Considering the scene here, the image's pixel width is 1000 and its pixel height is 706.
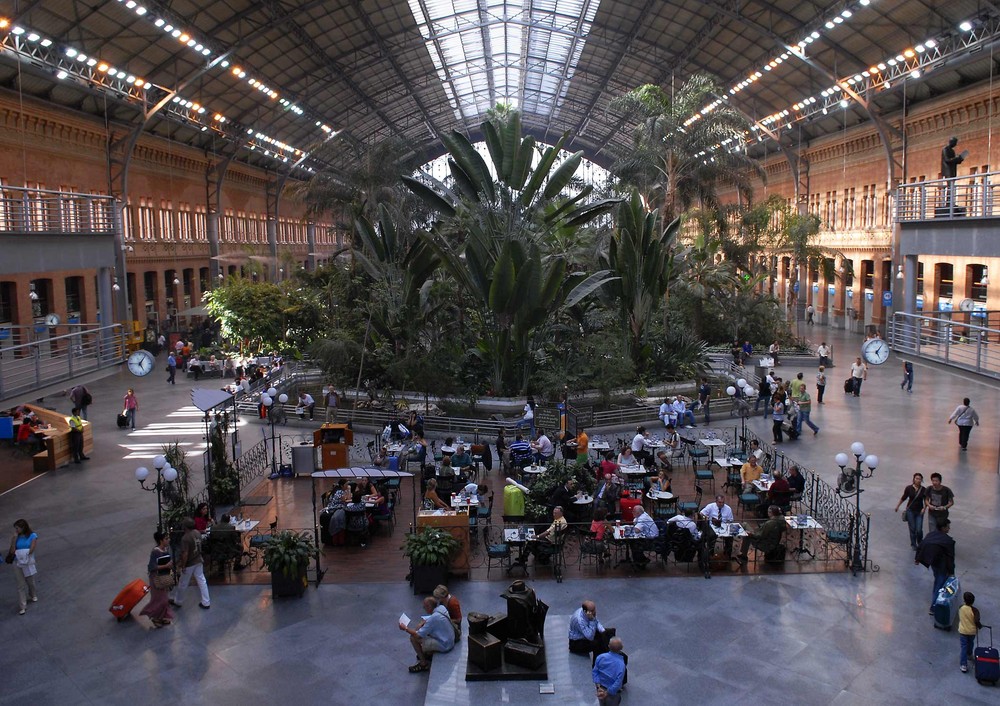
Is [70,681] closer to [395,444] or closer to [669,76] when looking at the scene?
A: [395,444]

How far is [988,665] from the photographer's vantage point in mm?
8172

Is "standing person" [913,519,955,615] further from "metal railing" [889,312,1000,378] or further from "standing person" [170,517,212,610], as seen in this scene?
"standing person" [170,517,212,610]

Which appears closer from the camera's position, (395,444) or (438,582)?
(438,582)

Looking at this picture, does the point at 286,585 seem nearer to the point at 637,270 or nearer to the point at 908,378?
the point at 637,270

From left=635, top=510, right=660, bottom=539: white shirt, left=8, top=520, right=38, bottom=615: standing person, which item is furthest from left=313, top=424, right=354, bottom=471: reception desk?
left=635, top=510, right=660, bottom=539: white shirt

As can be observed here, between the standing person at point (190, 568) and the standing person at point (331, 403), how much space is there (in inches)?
378

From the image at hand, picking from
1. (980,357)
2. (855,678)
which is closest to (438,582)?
(855,678)

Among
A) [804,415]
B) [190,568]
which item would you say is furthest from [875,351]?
[190,568]

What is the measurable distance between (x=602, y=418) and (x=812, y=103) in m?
25.0

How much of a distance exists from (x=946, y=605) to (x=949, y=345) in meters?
5.81

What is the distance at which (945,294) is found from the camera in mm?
32531

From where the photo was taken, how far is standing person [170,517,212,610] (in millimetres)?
10320

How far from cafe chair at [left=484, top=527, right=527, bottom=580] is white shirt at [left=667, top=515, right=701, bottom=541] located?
7.43ft

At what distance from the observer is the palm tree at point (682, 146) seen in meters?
32.7
